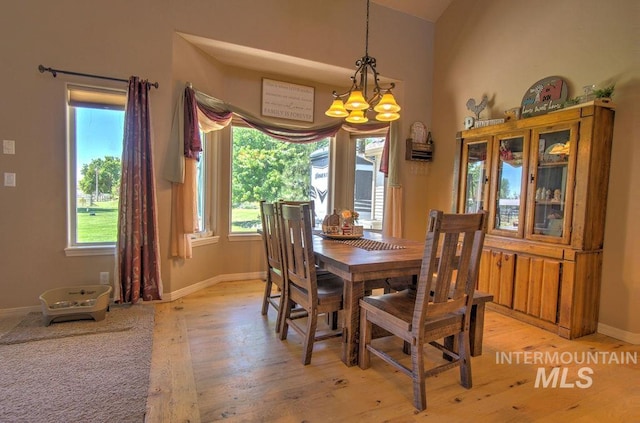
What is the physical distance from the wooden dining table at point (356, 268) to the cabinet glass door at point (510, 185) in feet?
4.18

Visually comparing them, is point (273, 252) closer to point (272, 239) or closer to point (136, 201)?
point (272, 239)

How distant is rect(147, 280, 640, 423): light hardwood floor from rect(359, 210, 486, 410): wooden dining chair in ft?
0.55

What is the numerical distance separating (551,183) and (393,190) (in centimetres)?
174

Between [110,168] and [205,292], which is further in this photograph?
[205,292]

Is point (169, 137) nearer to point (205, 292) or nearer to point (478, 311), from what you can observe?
point (205, 292)

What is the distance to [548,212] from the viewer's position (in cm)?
292

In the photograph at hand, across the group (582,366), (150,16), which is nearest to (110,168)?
(150,16)

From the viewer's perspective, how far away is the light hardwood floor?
1.71 m

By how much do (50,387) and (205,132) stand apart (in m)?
2.67

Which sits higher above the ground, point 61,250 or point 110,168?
point 110,168

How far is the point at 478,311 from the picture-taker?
7.50 feet

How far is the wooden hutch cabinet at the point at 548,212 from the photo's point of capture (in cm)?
262

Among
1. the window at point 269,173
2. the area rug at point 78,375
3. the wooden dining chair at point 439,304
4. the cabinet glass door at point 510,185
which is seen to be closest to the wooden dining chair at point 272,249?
the wooden dining chair at point 439,304

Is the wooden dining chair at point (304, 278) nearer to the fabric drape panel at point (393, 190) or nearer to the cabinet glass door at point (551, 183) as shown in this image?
the cabinet glass door at point (551, 183)
